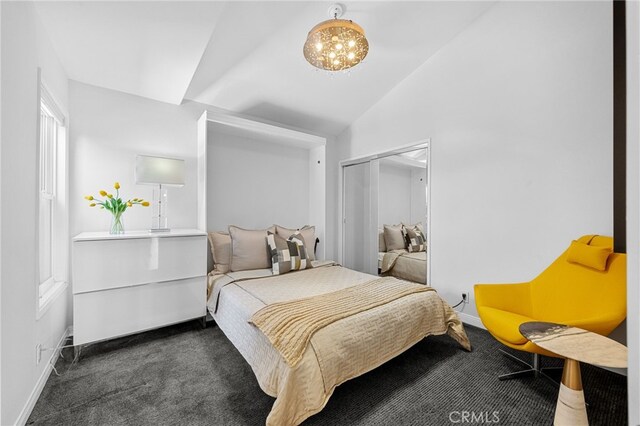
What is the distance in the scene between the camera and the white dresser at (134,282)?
199 centimetres

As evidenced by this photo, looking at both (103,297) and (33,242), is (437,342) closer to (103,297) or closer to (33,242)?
(103,297)

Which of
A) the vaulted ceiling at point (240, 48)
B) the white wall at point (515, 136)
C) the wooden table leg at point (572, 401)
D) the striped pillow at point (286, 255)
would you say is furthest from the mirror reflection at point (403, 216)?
the wooden table leg at point (572, 401)

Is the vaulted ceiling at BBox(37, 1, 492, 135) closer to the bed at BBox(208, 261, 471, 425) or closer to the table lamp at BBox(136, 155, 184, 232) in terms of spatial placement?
the table lamp at BBox(136, 155, 184, 232)

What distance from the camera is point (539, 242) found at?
2.30 metres

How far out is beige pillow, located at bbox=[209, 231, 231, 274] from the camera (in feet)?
9.21

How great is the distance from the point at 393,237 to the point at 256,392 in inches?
96.1

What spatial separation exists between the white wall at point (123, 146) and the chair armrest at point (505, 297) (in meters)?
2.97

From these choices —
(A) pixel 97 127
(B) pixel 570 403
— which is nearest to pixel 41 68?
(A) pixel 97 127

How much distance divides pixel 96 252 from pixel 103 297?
37 centimetres

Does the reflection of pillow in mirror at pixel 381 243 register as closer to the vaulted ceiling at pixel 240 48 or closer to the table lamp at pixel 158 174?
the vaulted ceiling at pixel 240 48

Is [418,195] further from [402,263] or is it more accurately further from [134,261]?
[134,261]

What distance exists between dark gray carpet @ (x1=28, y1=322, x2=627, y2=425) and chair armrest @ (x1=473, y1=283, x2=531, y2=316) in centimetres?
42

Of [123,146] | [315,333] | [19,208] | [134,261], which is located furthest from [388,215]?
[19,208]

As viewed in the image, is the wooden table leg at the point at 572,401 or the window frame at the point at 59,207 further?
the window frame at the point at 59,207
